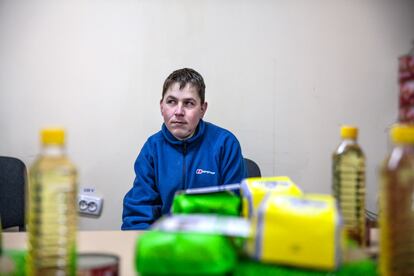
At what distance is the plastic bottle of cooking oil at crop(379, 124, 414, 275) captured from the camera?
72 centimetres

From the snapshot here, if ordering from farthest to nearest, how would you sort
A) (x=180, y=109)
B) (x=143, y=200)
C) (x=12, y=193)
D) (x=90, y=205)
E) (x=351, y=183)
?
(x=90, y=205) → (x=12, y=193) → (x=180, y=109) → (x=143, y=200) → (x=351, y=183)

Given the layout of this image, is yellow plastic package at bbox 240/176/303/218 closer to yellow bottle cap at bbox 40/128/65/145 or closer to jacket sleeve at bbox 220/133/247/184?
yellow bottle cap at bbox 40/128/65/145

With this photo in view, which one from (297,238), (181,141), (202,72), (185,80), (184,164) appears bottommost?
(297,238)

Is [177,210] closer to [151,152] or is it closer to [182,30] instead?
[151,152]

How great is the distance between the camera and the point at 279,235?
0.73 m

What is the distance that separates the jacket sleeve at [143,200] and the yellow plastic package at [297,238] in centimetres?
94

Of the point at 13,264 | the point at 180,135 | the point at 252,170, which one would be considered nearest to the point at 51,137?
the point at 13,264

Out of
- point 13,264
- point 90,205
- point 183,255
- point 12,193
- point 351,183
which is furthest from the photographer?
point 90,205

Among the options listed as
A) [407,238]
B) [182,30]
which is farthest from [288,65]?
[407,238]

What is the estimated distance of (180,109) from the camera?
1944 mm

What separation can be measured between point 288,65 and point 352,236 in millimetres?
1848

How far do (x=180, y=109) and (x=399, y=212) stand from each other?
1.31 metres

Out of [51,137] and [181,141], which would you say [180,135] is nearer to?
[181,141]

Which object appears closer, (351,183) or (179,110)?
(351,183)
